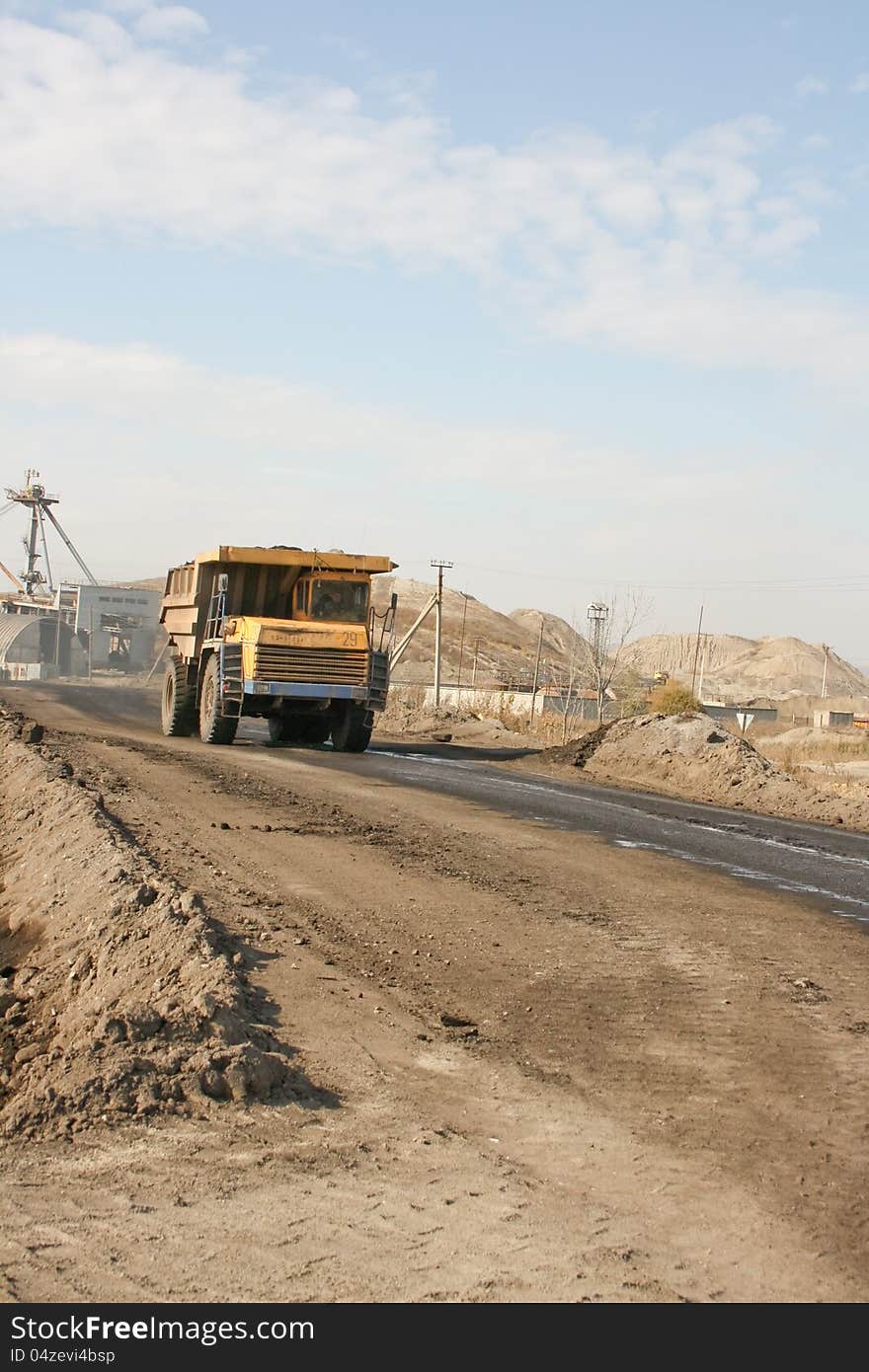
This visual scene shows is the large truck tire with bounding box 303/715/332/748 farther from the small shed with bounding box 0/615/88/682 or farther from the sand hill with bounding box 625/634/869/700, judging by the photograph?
the sand hill with bounding box 625/634/869/700

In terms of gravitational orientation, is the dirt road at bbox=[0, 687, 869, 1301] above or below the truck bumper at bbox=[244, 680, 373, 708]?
below

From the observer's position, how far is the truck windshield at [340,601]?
22.9 metres

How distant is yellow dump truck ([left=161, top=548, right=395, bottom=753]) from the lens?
21984mm

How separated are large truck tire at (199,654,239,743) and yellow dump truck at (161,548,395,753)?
2cm

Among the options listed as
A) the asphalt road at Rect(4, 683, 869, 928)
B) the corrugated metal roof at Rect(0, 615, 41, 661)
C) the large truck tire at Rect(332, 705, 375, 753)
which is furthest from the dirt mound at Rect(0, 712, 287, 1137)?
the corrugated metal roof at Rect(0, 615, 41, 661)

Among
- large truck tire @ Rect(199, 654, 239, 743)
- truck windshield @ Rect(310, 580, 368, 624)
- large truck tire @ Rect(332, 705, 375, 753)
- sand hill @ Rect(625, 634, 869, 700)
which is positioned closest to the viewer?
large truck tire @ Rect(199, 654, 239, 743)

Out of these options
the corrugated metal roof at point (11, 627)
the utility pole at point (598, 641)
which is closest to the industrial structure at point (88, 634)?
the corrugated metal roof at point (11, 627)

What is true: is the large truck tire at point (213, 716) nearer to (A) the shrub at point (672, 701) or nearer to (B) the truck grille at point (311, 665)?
(B) the truck grille at point (311, 665)

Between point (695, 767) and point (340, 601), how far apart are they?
6975 mm

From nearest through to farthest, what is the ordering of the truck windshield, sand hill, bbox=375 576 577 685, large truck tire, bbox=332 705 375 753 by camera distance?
the truck windshield
large truck tire, bbox=332 705 375 753
sand hill, bbox=375 576 577 685

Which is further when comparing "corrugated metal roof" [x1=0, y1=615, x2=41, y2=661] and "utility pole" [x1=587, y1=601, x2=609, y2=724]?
"corrugated metal roof" [x1=0, y1=615, x2=41, y2=661]

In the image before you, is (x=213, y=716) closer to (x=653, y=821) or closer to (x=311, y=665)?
(x=311, y=665)

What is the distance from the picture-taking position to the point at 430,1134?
16.1ft

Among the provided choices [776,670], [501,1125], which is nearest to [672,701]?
[501,1125]
